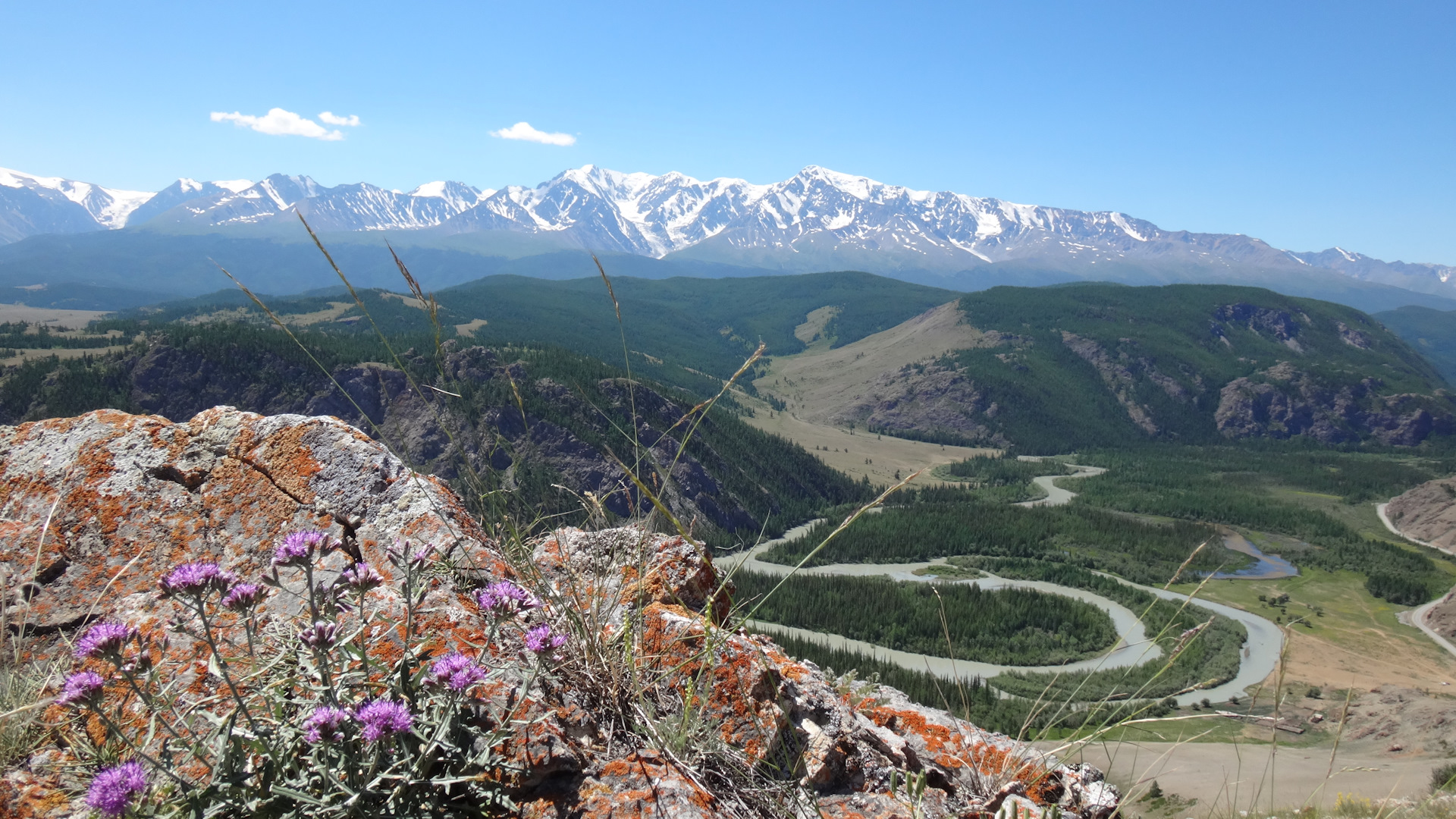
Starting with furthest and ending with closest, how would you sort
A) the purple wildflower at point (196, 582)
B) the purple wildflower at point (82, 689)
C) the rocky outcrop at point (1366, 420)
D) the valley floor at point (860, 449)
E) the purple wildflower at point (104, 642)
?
the rocky outcrop at point (1366, 420) → the valley floor at point (860, 449) → the purple wildflower at point (196, 582) → the purple wildflower at point (104, 642) → the purple wildflower at point (82, 689)

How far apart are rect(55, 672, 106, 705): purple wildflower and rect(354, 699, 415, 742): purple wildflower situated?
56 cm

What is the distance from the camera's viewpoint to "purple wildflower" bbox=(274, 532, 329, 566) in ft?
5.84

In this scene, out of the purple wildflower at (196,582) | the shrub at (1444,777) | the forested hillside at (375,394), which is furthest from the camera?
the forested hillside at (375,394)

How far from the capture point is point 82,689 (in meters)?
1.26

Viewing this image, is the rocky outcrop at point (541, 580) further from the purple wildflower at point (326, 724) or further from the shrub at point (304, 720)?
the purple wildflower at point (326, 724)

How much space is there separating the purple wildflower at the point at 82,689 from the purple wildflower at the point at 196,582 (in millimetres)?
242

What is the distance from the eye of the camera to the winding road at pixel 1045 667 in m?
55.9

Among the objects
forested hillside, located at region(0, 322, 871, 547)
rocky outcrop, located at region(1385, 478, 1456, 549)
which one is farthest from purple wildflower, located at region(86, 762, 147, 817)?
rocky outcrop, located at region(1385, 478, 1456, 549)

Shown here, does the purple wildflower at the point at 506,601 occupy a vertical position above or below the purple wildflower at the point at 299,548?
below

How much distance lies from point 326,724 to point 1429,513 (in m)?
187

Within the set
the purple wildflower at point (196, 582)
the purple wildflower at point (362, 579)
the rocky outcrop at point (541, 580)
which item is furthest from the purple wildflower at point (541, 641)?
the purple wildflower at point (196, 582)

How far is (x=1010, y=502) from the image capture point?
421ft

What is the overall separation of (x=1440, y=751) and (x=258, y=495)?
61.1 m

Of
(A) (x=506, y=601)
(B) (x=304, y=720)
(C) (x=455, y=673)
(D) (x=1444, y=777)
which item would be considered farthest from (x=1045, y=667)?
(B) (x=304, y=720)
